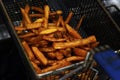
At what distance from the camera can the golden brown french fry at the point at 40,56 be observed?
1654 millimetres

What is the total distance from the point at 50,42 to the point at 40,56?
0.72 ft

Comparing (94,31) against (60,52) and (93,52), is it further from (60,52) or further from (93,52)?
(93,52)

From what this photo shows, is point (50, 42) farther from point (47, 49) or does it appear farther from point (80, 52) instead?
point (80, 52)

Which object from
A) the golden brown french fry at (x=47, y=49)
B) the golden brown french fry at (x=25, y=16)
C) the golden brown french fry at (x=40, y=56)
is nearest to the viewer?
the golden brown french fry at (x=40, y=56)

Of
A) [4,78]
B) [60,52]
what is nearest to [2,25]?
[4,78]

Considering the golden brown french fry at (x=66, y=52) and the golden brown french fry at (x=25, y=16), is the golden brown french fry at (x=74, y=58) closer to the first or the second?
the golden brown french fry at (x=66, y=52)

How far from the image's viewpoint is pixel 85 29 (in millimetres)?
2184

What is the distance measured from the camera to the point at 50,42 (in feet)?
6.13

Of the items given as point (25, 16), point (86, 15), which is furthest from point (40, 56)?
point (86, 15)

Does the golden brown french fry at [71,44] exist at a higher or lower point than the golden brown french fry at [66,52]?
higher

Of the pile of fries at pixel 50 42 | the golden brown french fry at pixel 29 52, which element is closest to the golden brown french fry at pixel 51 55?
the pile of fries at pixel 50 42

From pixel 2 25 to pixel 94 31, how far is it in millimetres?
753

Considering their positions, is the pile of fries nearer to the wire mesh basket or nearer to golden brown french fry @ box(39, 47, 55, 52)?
golden brown french fry @ box(39, 47, 55, 52)

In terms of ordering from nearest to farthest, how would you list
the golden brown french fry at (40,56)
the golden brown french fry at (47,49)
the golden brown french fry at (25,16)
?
the golden brown french fry at (40,56)
the golden brown french fry at (47,49)
the golden brown french fry at (25,16)
